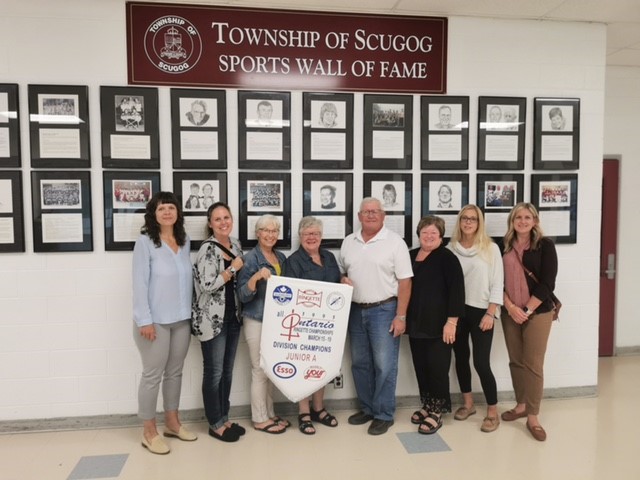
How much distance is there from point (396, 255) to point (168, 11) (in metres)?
2.27

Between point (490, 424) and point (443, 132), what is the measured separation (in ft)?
6.92

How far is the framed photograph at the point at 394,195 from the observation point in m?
3.48

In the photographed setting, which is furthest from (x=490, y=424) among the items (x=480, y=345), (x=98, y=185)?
(x=98, y=185)

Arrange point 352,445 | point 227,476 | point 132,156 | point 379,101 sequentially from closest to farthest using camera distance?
1. point 227,476
2. point 352,445
3. point 132,156
4. point 379,101

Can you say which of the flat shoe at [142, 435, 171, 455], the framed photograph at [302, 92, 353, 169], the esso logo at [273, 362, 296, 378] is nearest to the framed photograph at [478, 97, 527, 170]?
the framed photograph at [302, 92, 353, 169]

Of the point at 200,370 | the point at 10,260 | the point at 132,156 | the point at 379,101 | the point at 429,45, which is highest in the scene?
the point at 429,45

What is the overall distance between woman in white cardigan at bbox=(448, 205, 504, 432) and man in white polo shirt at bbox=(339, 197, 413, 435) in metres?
0.44

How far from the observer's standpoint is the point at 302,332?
9.90 feet

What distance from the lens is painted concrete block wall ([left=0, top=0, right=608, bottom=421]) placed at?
122 inches

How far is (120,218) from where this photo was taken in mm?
3209

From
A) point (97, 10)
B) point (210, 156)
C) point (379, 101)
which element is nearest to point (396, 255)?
point (379, 101)

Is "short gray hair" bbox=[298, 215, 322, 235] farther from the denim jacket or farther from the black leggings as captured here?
the black leggings

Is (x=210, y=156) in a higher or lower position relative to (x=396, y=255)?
higher

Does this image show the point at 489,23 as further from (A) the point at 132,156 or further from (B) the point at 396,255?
(A) the point at 132,156
